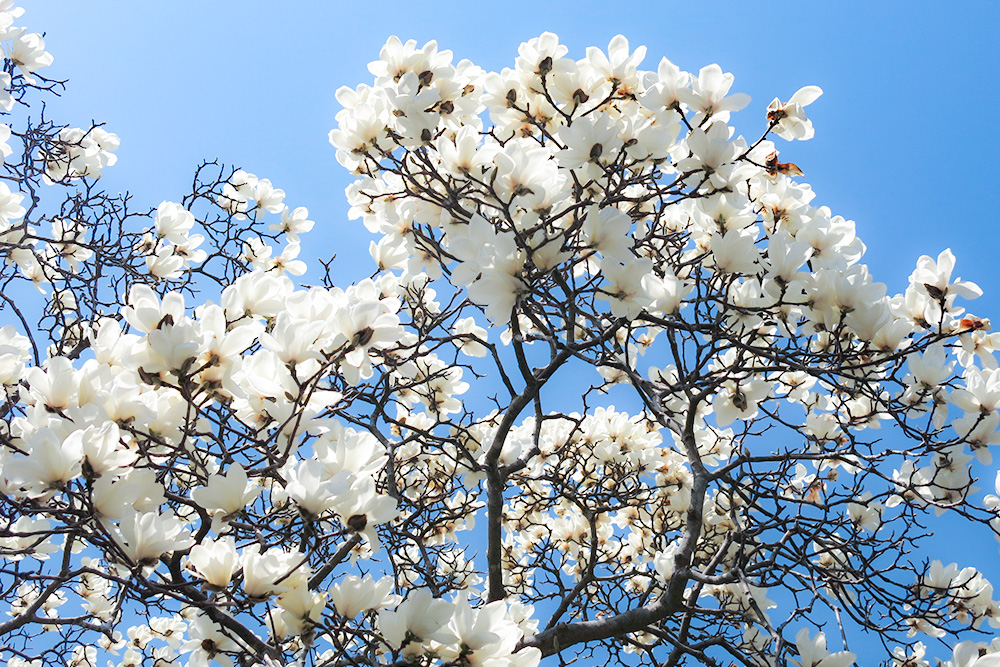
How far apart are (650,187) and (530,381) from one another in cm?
85

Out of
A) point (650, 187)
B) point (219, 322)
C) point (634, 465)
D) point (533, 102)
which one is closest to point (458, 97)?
point (533, 102)

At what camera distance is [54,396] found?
139 centimetres

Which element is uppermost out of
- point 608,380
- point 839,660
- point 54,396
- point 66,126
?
point 66,126

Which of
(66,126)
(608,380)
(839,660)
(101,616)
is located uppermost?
(66,126)

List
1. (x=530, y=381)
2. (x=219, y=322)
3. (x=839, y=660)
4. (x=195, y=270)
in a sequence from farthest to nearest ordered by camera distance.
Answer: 1. (x=195, y=270)
2. (x=530, y=381)
3. (x=839, y=660)
4. (x=219, y=322)

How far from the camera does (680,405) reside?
2.94 metres

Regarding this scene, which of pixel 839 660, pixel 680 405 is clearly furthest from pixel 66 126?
pixel 839 660

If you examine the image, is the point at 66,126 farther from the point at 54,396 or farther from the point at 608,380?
the point at 608,380

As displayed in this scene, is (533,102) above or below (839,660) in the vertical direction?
above

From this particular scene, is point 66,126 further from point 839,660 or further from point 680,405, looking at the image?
point 839,660

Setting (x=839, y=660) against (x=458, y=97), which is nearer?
(x=839, y=660)

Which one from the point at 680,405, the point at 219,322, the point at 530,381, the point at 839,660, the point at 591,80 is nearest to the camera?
the point at 219,322

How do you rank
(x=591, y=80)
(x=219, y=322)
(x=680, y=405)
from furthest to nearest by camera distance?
(x=680, y=405) < (x=591, y=80) < (x=219, y=322)

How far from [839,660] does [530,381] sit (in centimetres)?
133
